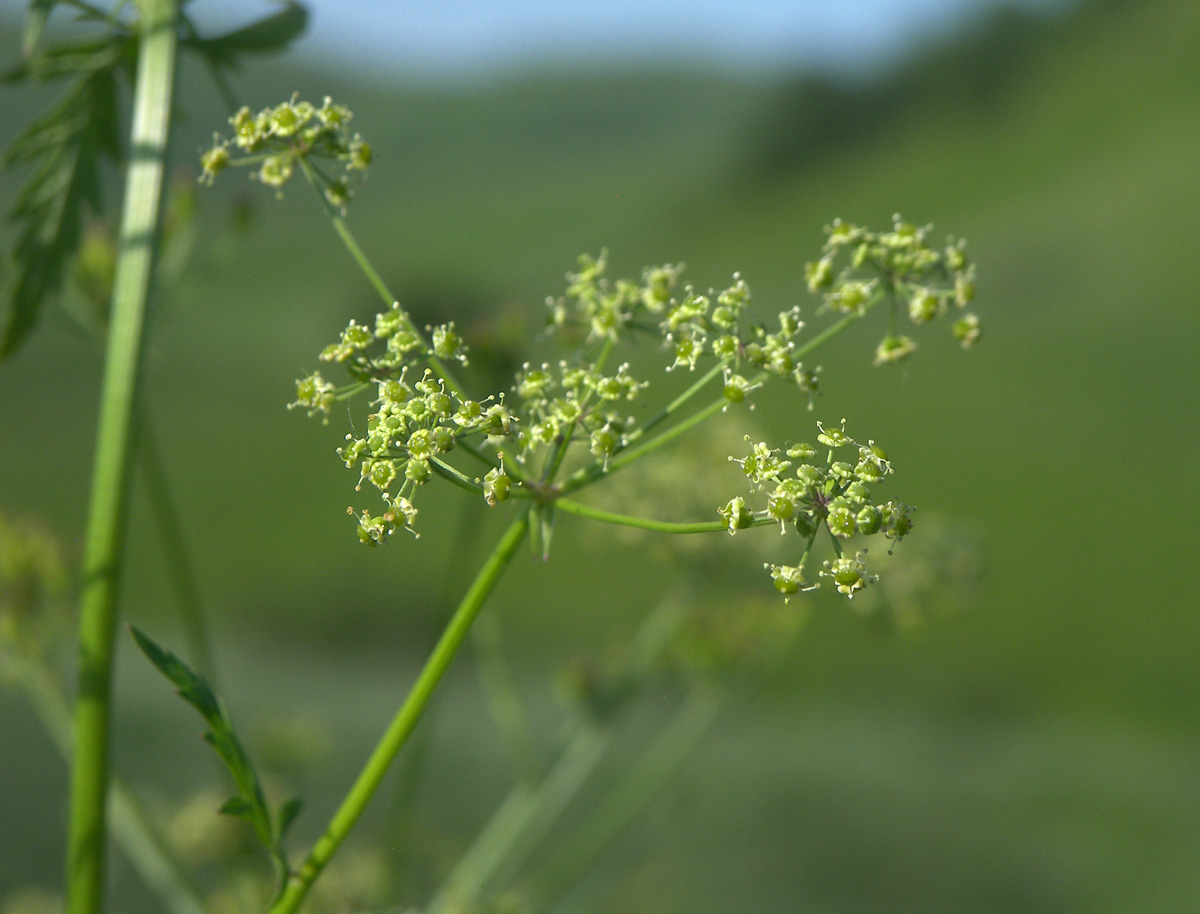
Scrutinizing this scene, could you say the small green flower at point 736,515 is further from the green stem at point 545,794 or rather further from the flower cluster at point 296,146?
the green stem at point 545,794

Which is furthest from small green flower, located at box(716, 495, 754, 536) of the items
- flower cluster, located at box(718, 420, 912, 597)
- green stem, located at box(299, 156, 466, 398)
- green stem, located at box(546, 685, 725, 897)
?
green stem, located at box(546, 685, 725, 897)

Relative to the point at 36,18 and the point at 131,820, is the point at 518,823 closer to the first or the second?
the point at 131,820

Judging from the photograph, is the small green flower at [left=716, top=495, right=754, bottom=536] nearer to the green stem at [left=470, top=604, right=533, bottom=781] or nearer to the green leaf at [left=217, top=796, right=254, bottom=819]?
the green leaf at [left=217, top=796, right=254, bottom=819]

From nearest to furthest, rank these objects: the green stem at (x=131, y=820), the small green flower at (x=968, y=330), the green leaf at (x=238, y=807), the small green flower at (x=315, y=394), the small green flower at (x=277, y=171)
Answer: the green leaf at (x=238, y=807), the small green flower at (x=315, y=394), the small green flower at (x=277, y=171), the small green flower at (x=968, y=330), the green stem at (x=131, y=820)

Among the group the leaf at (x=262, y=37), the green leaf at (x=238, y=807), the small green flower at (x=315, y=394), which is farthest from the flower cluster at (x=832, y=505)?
the leaf at (x=262, y=37)

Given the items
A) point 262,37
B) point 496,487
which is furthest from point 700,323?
point 262,37

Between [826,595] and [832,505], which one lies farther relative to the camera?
[826,595]

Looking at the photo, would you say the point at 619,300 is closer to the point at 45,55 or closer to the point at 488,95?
the point at 45,55
